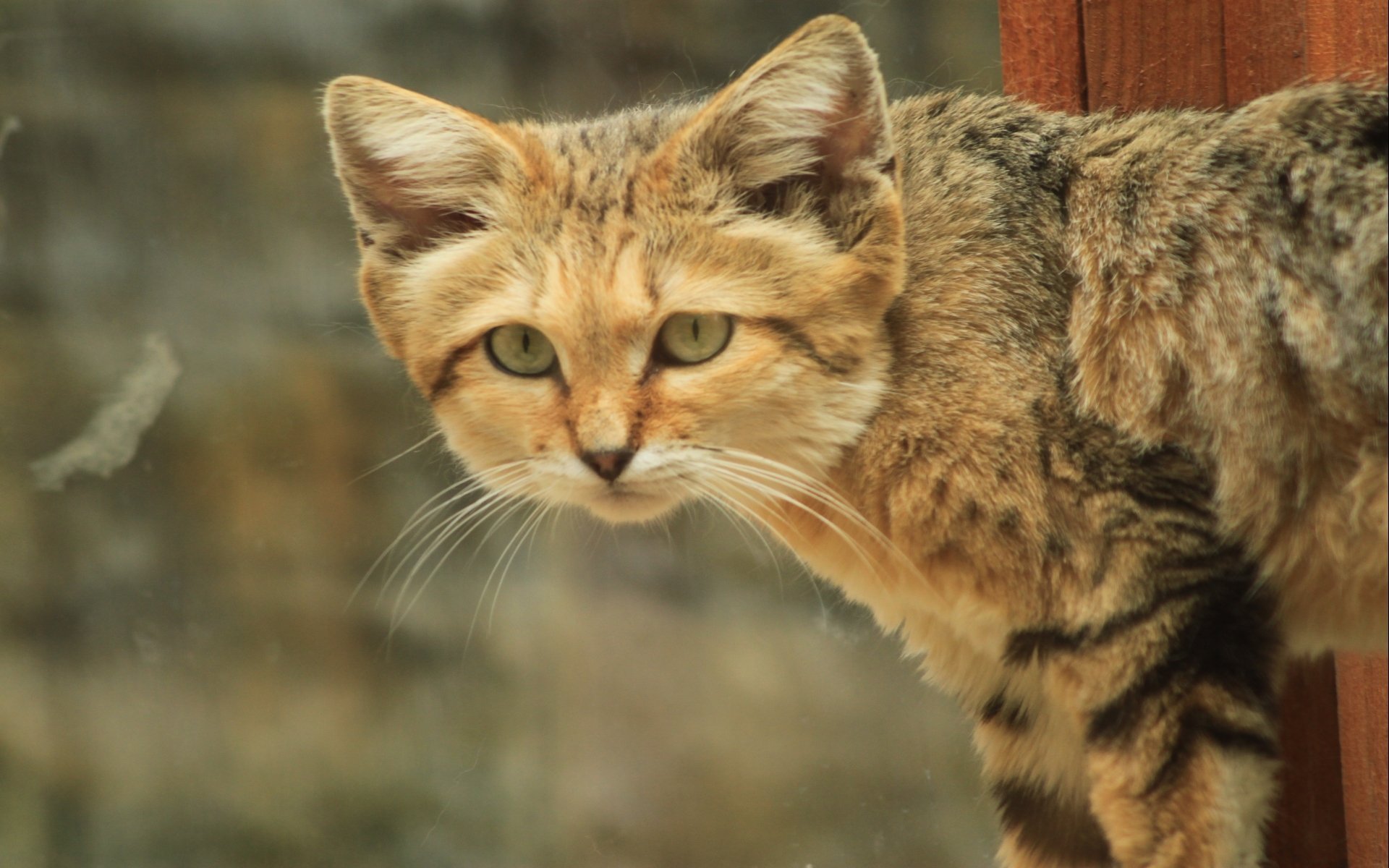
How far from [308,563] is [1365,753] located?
2.13m

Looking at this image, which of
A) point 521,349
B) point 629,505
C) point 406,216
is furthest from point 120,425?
point 629,505

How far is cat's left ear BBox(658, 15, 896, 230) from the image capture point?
1688 mm

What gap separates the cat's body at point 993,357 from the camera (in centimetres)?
162

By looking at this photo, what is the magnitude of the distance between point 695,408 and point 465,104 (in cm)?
123

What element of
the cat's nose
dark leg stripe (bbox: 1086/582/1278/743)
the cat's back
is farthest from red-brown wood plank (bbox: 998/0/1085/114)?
the cat's nose

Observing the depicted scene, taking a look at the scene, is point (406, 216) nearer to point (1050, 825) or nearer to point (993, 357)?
point (993, 357)

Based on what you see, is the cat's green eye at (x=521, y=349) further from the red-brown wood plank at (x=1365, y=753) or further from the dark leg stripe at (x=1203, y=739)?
the red-brown wood plank at (x=1365, y=753)

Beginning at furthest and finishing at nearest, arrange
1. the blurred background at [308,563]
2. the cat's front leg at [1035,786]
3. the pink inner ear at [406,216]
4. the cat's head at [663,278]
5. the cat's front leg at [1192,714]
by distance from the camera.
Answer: the blurred background at [308,563] → the cat's front leg at [1035,786] → the pink inner ear at [406,216] → the cat's head at [663,278] → the cat's front leg at [1192,714]

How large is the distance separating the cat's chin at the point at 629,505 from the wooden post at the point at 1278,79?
1.05 meters

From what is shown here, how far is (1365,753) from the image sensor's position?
7.43 feet

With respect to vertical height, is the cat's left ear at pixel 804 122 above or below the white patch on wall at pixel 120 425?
above

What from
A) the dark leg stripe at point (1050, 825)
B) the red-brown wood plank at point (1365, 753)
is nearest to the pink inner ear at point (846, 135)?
the dark leg stripe at point (1050, 825)

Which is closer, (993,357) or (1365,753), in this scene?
(993,357)

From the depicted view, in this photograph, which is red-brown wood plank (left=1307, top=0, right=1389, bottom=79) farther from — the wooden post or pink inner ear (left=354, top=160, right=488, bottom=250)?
pink inner ear (left=354, top=160, right=488, bottom=250)
